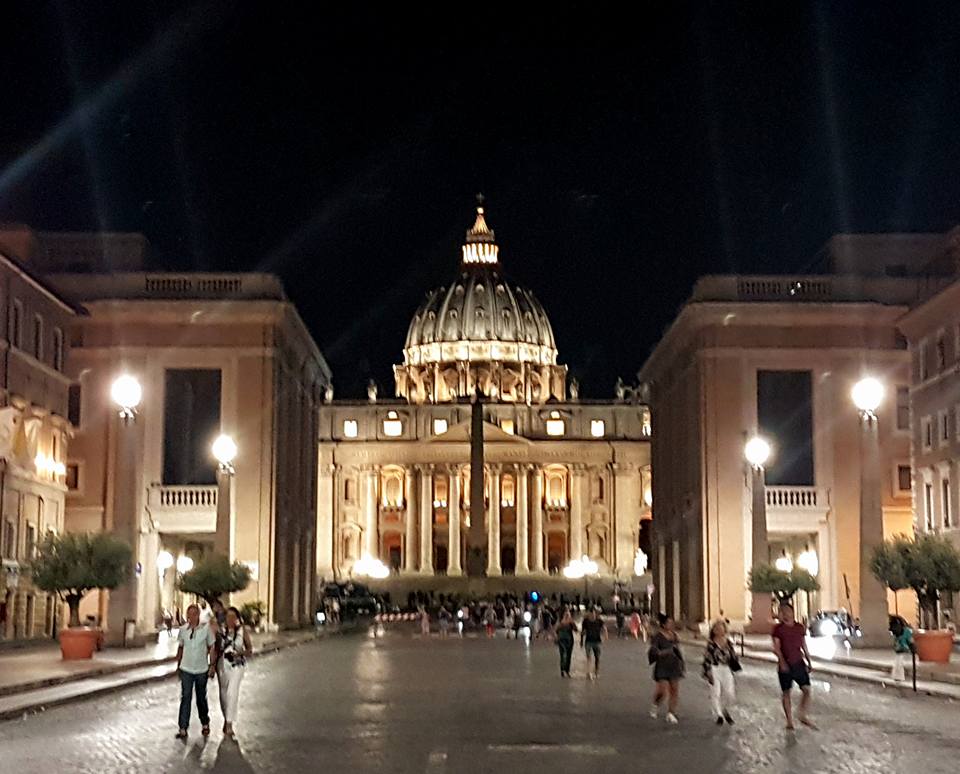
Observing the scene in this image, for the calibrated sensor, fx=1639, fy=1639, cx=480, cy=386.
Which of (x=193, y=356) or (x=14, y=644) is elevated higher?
(x=193, y=356)

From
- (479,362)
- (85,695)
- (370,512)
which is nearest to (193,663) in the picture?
(85,695)

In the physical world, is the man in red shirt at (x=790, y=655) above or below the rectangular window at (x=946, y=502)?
below

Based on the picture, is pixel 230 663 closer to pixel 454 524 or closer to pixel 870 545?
pixel 870 545

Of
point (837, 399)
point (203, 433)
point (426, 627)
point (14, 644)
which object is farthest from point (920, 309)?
point (14, 644)

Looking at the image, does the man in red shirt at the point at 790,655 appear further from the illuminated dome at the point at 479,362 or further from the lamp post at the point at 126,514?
the illuminated dome at the point at 479,362

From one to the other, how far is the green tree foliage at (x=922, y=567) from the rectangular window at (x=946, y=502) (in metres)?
17.1

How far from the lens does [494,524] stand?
161750 mm

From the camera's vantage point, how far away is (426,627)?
2739 inches

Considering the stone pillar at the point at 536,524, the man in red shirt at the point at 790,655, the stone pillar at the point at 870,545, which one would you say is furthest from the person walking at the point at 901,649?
the stone pillar at the point at 536,524

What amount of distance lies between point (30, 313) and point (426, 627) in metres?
22.3

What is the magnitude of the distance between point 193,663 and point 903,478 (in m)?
54.1

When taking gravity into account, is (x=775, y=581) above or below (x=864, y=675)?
above

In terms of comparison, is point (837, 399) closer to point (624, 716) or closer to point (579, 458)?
point (624, 716)

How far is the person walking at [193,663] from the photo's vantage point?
20.0 meters
